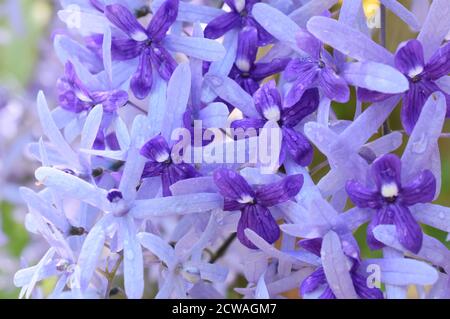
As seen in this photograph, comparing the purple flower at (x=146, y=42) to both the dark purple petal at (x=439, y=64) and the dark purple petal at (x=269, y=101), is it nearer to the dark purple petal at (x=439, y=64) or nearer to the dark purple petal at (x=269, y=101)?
the dark purple petal at (x=269, y=101)

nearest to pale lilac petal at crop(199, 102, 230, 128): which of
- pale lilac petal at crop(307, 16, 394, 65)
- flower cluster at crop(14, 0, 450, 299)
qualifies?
flower cluster at crop(14, 0, 450, 299)

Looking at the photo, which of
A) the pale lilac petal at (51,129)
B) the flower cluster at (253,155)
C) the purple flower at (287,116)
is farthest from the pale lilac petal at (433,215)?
the pale lilac petal at (51,129)

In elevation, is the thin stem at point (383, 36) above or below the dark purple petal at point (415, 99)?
above

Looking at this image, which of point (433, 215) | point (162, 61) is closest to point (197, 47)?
point (162, 61)

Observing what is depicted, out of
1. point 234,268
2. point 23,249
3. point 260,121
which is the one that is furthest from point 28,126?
point 260,121

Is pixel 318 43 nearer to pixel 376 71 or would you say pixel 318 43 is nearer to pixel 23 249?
pixel 376 71

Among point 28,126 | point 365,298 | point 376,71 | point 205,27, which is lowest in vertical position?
point 365,298
